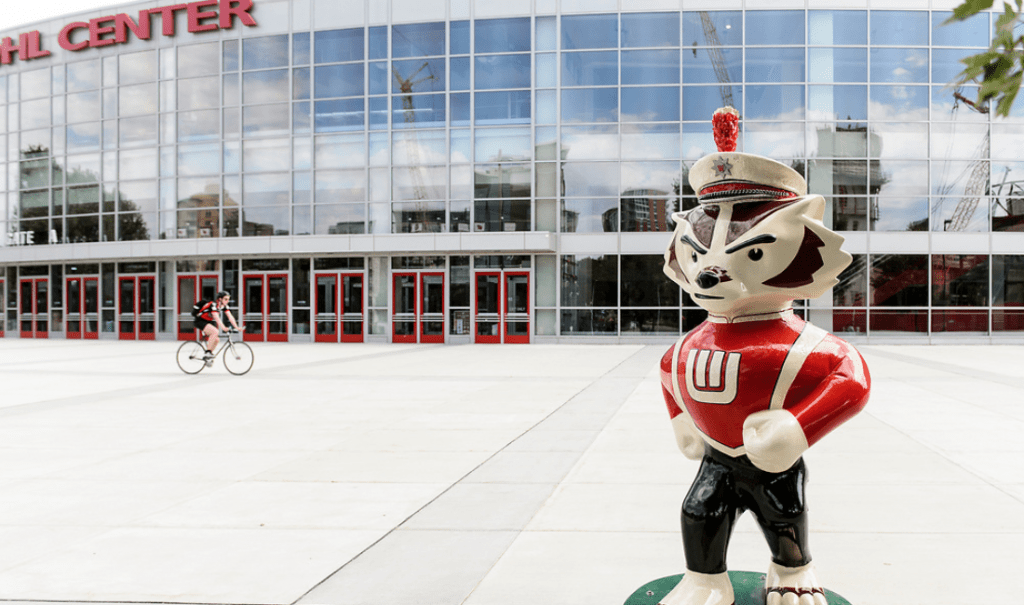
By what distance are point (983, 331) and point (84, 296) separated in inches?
1134

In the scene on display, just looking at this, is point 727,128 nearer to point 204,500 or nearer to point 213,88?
point 204,500

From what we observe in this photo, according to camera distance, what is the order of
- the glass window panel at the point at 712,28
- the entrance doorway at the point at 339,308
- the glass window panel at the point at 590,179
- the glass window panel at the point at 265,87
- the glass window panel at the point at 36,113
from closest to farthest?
the glass window panel at the point at 712,28 → the glass window panel at the point at 590,179 → the entrance doorway at the point at 339,308 → the glass window panel at the point at 265,87 → the glass window panel at the point at 36,113

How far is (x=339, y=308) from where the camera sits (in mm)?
22984

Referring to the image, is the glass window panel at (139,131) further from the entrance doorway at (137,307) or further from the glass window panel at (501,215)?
the glass window panel at (501,215)

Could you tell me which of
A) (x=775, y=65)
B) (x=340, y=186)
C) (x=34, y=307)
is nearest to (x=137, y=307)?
(x=34, y=307)

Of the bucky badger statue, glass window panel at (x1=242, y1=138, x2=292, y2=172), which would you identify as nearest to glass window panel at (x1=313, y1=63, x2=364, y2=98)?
glass window panel at (x1=242, y1=138, x2=292, y2=172)

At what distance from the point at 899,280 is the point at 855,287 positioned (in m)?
1.21

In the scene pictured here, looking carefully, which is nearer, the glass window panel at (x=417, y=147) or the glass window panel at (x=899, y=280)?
the glass window panel at (x=899, y=280)

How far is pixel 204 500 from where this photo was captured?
490 centimetres

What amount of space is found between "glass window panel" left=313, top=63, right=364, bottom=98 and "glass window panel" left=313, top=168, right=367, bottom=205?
2.45 m

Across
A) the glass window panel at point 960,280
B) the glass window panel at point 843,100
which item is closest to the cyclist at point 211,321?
the glass window panel at point 843,100

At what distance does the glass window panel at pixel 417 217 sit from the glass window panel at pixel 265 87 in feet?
17.3

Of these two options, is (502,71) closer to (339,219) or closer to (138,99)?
(339,219)

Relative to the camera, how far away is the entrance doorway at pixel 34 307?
2653 cm
